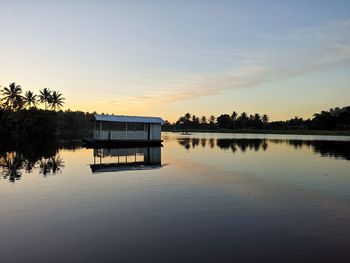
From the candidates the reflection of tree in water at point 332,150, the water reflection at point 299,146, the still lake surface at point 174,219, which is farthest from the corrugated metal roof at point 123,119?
the still lake surface at point 174,219

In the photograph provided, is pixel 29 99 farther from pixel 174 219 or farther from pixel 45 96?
pixel 174 219

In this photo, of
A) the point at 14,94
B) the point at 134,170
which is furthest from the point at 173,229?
the point at 14,94

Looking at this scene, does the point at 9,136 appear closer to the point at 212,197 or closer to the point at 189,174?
the point at 189,174

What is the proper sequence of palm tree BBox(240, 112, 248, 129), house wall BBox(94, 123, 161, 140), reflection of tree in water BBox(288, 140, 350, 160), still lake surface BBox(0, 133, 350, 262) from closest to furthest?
still lake surface BBox(0, 133, 350, 262), reflection of tree in water BBox(288, 140, 350, 160), house wall BBox(94, 123, 161, 140), palm tree BBox(240, 112, 248, 129)

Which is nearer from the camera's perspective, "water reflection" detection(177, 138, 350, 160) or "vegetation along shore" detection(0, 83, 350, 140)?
"water reflection" detection(177, 138, 350, 160)

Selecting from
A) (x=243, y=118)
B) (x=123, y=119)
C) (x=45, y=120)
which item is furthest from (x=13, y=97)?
(x=243, y=118)

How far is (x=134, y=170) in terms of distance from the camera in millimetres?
23938

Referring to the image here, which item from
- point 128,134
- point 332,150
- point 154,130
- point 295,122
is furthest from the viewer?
point 295,122

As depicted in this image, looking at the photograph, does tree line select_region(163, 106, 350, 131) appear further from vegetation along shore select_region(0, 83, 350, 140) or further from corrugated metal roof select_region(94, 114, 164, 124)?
corrugated metal roof select_region(94, 114, 164, 124)

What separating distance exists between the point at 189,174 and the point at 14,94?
67386 millimetres

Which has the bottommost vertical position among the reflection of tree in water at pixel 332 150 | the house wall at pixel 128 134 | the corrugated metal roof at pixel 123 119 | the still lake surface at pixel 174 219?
the still lake surface at pixel 174 219

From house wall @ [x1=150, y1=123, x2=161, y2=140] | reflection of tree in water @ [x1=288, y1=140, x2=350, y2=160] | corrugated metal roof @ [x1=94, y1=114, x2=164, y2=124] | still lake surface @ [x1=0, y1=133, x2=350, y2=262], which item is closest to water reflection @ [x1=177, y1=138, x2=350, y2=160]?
reflection of tree in water @ [x1=288, y1=140, x2=350, y2=160]

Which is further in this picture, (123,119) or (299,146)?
(299,146)

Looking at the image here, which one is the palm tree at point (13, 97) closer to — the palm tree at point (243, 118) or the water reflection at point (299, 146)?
the water reflection at point (299, 146)
